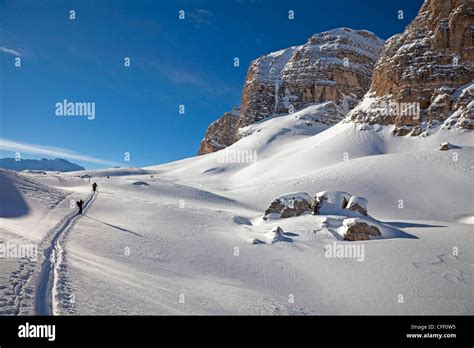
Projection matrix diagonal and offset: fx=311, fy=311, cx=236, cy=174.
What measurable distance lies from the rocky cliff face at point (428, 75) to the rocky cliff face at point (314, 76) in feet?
148

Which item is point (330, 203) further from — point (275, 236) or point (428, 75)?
point (428, 75)

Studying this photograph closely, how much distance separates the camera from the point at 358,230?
16672mm

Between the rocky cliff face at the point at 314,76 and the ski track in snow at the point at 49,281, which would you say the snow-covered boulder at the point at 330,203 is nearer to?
the ski track in snow at the point at 49,281

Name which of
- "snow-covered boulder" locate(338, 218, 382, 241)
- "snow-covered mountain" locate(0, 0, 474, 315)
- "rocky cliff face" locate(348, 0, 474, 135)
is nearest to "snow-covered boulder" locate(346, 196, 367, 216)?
"snow-covered mountain" locate(0, 0, 474, 315)

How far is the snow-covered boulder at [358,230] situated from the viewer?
16.6 metres

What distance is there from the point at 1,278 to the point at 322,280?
10408mm

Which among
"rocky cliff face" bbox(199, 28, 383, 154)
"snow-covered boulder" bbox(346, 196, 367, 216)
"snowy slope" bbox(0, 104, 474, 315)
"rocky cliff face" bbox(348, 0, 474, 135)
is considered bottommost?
"snowy slope" bbox(0, 104, 474, 315)

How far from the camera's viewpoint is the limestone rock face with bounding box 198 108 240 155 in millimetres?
135500

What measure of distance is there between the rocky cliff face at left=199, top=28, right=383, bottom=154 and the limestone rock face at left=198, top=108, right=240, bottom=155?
2.47 ft

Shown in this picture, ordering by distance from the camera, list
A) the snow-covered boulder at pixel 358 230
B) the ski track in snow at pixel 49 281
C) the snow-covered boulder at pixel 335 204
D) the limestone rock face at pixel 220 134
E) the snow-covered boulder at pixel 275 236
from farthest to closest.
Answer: the limestone rock face at pixel 220 134 → the snow-covered boulder at pixel 335 204 → the snow-covered boulder at pixel 275 236 → the snow-covered boulder at pixel 358 230 → the ski track in snow at pixel 49 281

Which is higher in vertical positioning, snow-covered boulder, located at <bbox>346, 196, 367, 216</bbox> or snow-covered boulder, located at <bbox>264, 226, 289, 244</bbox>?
snow-covered boulder, located at <bbox>346, 196, 367, 216</bbox>

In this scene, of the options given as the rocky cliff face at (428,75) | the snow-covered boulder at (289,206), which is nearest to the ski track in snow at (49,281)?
the snow-covered boulder at (289,206)

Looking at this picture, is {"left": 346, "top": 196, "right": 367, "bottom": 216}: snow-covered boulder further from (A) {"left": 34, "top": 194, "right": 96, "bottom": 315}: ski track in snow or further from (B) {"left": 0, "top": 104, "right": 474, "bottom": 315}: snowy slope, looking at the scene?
(A) {"left": 34, "top": 194, "right": 96, "bottom": 315}: ski track in snow

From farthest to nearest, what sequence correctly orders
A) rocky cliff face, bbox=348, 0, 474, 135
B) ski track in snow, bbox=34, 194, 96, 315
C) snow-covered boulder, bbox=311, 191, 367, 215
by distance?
1. rocky cliff face, bbox=348, 0, 474, 135
2. snow-covered boulder, bbox=311, 191, 367, 215
3. ski track in snow, bbox=34, 194, 96, 315
